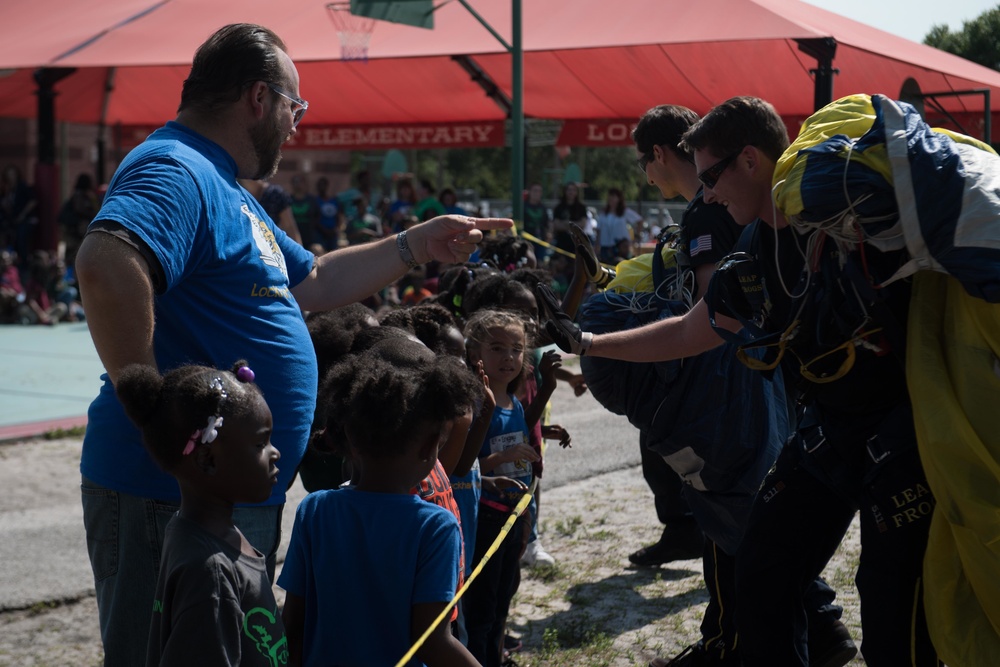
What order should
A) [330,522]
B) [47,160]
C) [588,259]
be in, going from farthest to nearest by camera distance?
[47,160] → [588,259] → [330,522]

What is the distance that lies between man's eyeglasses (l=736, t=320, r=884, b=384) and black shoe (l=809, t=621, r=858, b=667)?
1.23 m

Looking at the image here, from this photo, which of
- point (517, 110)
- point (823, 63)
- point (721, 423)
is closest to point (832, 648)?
point (721, 423)

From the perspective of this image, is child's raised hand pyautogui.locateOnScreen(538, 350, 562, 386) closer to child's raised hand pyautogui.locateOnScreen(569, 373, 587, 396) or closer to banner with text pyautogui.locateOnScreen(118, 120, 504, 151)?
child's raised hand pyautogui.locateOnScreen(569, 373, 587, 396)

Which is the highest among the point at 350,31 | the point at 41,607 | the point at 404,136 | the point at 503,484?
the point at 350,31

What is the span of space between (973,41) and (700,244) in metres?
13.5

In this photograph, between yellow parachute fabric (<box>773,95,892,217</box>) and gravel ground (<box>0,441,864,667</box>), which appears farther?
gravel ground (<box>0,441,864,667</box>)

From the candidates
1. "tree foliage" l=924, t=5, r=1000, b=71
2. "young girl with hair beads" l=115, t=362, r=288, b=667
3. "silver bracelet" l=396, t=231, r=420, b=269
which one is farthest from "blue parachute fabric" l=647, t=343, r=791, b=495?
"tree foliage" l=924, t=5, r=1000, b=71

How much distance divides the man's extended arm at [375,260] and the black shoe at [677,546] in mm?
2156

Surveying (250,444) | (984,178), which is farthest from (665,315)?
(250,444)

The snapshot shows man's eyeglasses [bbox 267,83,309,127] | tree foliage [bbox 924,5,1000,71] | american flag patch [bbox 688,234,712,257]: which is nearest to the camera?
man's eyeglasses [bbox 267,83,309,127]

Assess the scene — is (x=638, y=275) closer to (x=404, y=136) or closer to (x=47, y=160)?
(x=47, y=160)

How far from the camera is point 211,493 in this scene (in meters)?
2.34

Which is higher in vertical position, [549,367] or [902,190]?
[902,190]

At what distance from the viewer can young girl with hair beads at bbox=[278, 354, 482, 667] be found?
99.1 inches
